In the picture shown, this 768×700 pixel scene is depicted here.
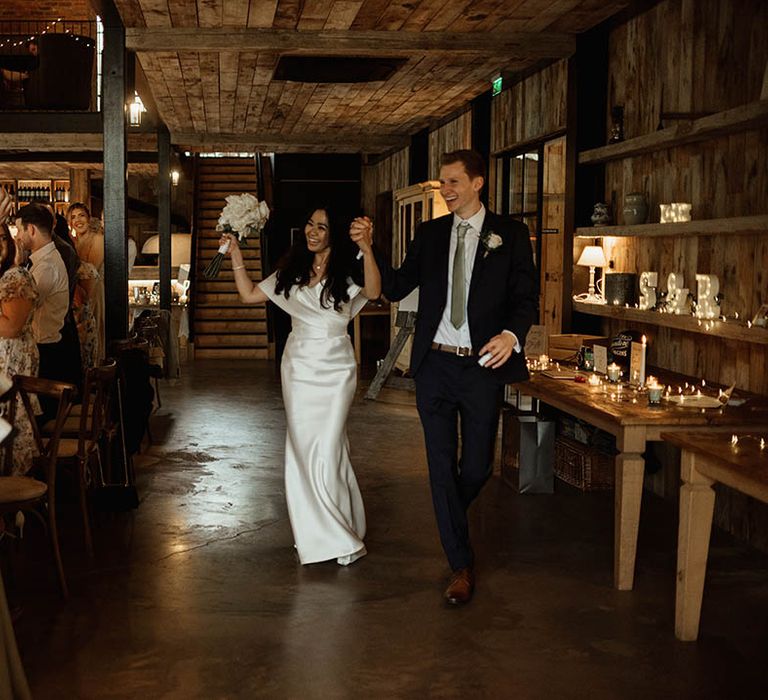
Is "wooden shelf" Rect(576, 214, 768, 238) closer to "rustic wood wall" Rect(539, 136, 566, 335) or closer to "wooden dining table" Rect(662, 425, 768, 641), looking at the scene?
"wooden dining table" Rect(662, 425, 768, 641)

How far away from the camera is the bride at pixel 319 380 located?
4758 mm

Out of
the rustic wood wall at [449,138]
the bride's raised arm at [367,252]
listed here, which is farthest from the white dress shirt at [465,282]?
the rustic wood wall at [449,138]

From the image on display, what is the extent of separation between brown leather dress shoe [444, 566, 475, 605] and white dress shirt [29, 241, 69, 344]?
2939 mm

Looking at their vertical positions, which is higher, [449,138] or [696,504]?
[449,138]

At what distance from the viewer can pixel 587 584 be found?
4527mm

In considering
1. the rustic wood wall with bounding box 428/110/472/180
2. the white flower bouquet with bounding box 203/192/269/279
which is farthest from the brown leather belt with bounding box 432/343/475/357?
the rustic wood wall with bounding box 428/110/472/180

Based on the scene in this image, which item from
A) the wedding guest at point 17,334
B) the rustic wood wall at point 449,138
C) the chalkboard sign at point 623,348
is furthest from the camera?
the rustic wood wall at point 449,138

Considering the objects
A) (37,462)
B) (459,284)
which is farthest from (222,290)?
(459,284)

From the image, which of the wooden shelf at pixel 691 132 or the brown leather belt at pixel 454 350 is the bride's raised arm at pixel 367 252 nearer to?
the brown leather belt at pixel 454 350

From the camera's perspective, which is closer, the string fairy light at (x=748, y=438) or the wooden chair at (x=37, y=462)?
the string fairy light at (x=748, y=438)

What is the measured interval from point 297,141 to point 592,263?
7.91m

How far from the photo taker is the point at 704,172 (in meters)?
5.66

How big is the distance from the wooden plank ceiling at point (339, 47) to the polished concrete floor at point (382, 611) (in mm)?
3158

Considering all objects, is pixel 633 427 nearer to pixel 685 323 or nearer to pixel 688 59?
pixel 685 323
